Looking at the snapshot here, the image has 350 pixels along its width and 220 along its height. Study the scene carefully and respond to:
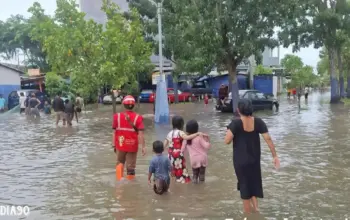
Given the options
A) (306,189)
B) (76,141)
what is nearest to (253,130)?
(306,189)

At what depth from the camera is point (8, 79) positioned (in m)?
37.0

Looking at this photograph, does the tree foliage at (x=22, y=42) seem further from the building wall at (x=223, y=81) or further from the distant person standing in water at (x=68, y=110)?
the distant person standing in water at (x=68, y=110)

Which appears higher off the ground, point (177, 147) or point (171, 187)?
point (177, 147)

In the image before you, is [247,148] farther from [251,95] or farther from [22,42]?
[22,42]

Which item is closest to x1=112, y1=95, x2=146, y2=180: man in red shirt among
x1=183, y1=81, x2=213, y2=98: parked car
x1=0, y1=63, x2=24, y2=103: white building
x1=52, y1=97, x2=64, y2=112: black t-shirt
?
x1=52, y1=97, x2=64, y2=112: black t-shirt

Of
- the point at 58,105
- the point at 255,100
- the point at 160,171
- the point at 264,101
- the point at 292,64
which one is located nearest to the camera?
the point at 160,171

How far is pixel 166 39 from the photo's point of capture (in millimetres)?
30469

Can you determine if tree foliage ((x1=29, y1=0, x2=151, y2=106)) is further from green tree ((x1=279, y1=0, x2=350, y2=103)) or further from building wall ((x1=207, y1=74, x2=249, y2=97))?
building wall ((x1=207, y1=74, x2=249, y2=97))

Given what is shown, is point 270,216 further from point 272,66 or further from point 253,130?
point 272,66

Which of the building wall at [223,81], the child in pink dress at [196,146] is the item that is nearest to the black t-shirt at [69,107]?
the child in pink dress at [196,146]

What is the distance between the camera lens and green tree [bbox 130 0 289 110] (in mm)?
20703

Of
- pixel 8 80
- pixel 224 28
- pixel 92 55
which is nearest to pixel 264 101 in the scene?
pixel 224 28

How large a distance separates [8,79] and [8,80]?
0.09 meters

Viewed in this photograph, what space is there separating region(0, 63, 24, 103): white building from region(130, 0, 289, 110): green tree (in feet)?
63.5
